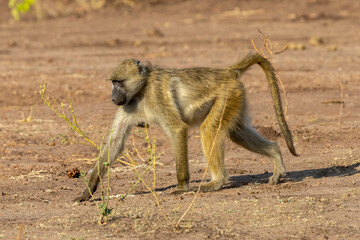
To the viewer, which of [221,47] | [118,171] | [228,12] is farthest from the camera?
[228,12]

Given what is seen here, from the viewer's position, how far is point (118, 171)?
24.4 ft

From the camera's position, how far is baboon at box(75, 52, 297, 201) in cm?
633

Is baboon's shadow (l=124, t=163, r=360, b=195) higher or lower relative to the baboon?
lower

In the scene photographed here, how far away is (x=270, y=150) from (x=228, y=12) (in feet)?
48.4

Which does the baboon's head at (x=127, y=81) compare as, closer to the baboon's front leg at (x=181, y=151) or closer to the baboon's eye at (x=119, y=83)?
the baboon's eye at (x=119, y=83)

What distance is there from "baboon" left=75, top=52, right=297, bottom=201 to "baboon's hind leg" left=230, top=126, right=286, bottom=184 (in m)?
0.03

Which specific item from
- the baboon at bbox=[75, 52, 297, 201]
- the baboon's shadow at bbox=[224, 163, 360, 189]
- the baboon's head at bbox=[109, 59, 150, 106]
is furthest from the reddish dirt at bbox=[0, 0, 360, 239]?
the baboon's head at bbox=[109, 59, 150, 106]

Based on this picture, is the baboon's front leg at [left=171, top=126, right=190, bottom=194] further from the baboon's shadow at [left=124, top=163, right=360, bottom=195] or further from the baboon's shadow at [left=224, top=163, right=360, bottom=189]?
the baboon's shadow at [left=224, top=163, right=360, bottom=189]

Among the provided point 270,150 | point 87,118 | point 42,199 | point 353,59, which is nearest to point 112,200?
point 42,199

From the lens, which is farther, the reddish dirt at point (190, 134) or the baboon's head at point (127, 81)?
the baboon's head at point (127, 81)

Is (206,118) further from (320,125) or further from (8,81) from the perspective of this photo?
(8,81)

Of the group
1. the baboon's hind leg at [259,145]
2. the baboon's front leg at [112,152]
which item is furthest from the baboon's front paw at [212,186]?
the baboon's front leg at [112,152]

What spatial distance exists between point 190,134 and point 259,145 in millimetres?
2432

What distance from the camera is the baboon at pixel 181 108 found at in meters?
6.33
